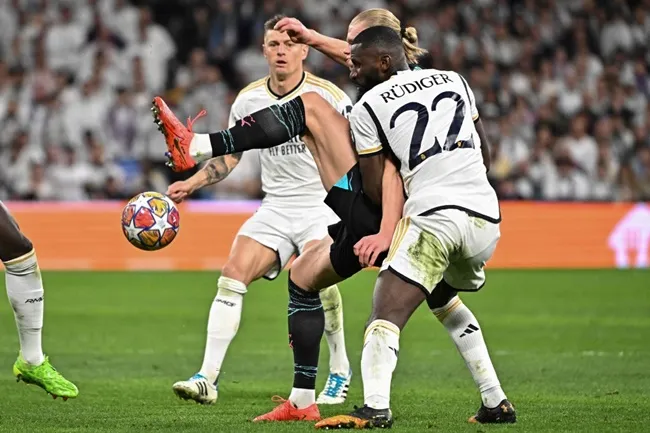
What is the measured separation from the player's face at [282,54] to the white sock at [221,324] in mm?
1572

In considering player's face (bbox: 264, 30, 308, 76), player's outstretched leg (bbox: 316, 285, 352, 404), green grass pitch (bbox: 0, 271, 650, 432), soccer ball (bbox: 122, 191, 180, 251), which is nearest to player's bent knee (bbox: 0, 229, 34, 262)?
soccer ball (bbox: 122, 191, 180, 251)

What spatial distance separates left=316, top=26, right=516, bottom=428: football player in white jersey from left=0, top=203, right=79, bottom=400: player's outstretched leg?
2050mm

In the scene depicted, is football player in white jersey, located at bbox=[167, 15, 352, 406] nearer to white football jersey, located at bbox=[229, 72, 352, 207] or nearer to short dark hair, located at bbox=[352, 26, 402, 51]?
white football jersey, located at bbox=[229, 72, 352, 207]

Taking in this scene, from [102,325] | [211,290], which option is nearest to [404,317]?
[102,325]

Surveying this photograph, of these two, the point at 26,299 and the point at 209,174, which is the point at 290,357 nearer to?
the point at 209,174

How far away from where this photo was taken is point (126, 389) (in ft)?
27.1

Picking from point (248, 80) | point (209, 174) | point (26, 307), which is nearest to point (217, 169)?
point (209, 174)

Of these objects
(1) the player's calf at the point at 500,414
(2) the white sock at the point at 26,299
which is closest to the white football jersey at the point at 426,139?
(1) the player's calf at the point at 500,414

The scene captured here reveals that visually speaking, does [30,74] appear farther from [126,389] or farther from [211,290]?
[126,389]

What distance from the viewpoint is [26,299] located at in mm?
7535

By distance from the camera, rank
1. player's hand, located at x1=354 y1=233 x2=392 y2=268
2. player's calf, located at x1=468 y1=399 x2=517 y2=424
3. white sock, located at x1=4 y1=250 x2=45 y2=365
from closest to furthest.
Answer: player's hand, located at x1=354 y1=233 x2=392 y2=268 → player's calf, located at x1=468 y1=399 x2=517 y2=424 → white sock, located at x1=4 y1=250 x2=45 y2=365

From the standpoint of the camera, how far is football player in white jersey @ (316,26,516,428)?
19.3ft

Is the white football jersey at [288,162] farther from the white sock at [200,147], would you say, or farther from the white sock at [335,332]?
the white sock at [200,147]

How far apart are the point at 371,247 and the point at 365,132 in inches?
22.6
